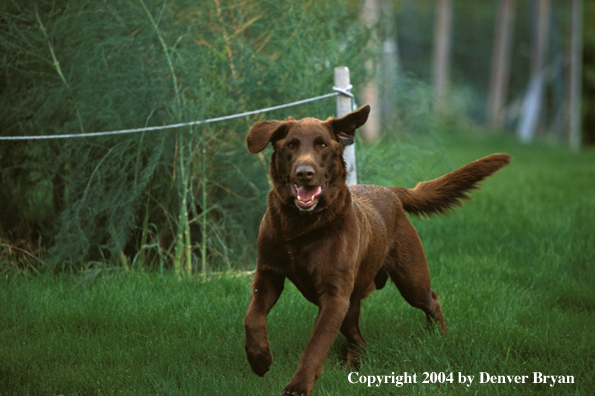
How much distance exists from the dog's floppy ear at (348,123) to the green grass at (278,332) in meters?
1.31

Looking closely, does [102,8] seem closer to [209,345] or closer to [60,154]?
[60,154]

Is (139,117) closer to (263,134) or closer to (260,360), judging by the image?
(263,134)

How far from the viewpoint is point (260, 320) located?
3.04 meters

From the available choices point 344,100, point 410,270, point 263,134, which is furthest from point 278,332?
point 344,100

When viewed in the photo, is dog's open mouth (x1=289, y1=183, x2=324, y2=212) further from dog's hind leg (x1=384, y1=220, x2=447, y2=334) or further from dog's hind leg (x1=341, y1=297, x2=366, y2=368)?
dog's hind leg (x1=384, y1=220, x2=447, y2=334)

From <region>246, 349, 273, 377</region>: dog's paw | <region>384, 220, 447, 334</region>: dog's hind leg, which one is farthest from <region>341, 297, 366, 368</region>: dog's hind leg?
<region>246, 349, 273, 377</region>: dog's paw

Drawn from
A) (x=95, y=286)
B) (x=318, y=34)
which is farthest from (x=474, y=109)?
(x=95, y=286)

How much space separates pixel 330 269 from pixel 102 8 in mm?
3488

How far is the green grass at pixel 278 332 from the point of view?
10.6 feet

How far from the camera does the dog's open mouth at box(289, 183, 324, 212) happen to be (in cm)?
299

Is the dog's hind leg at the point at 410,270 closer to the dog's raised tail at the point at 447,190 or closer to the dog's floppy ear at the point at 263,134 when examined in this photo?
the dog's raised tail at the point at 447,190

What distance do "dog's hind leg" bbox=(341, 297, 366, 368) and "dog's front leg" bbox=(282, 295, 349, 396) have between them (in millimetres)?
646

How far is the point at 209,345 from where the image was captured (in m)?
3.71

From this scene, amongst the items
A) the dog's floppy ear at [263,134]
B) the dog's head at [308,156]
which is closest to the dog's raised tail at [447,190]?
the dog's head at [308,156]
